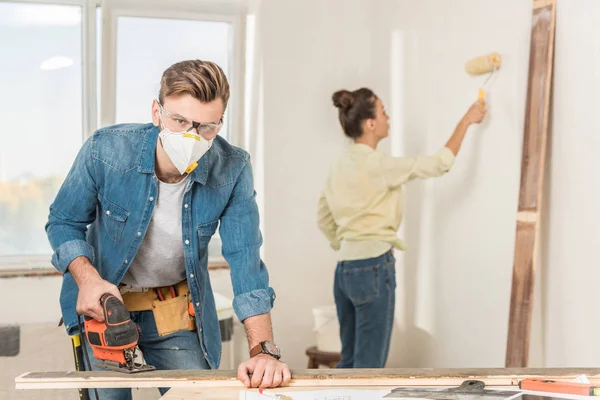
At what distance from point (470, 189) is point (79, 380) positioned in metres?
2.18

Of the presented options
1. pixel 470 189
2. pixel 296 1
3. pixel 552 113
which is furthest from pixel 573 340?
pixel 296 1

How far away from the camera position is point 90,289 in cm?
180

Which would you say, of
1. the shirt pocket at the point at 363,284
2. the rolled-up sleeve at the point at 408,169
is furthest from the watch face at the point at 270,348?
the rolled-up sleeve at the point at 408,169

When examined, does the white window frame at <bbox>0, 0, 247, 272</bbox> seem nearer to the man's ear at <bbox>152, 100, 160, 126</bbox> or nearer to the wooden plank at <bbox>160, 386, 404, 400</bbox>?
the man's ear at <bbox>152, 100, 160, 126</bbox>

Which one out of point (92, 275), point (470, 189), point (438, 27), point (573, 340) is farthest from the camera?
point (438, 27)

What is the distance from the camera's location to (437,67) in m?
3.77

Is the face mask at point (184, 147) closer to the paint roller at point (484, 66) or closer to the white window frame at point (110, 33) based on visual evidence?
the paint roller at point (484, 66)

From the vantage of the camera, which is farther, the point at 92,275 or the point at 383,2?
the point at 383,2

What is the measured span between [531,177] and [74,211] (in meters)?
1.56

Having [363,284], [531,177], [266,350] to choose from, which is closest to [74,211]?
[266,350]

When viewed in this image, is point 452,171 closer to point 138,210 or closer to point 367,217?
point 367,217

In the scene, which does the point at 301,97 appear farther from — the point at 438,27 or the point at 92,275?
the point at 92,275

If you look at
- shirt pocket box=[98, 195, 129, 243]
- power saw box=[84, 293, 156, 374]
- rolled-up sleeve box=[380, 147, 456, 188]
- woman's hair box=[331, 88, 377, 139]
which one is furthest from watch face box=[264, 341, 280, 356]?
woman's hair box=[331, 88, 377, 139]

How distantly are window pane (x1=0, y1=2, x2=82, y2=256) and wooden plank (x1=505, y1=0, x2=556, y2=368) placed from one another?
281cm
